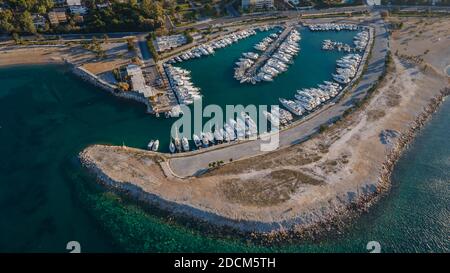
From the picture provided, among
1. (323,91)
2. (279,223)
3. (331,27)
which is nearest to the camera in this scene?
(279,223)

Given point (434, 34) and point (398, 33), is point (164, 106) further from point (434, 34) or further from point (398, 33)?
point (434, 34)

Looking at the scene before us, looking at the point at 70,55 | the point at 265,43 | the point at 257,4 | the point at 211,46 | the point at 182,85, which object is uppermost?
the point at 257,4

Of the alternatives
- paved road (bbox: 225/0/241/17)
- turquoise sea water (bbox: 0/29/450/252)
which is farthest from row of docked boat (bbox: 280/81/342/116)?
paved road (bbox: 225/0/241/17)

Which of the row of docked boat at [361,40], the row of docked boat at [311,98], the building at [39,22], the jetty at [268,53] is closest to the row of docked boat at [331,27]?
the row of docked boat at [361,40]

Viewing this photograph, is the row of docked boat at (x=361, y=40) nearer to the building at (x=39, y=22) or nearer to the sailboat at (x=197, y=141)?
the sailboat at (x=197, y=141)

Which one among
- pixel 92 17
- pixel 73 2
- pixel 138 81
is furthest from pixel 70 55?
pixel 73 2

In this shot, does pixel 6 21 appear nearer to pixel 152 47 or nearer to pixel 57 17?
pixel 57 17
